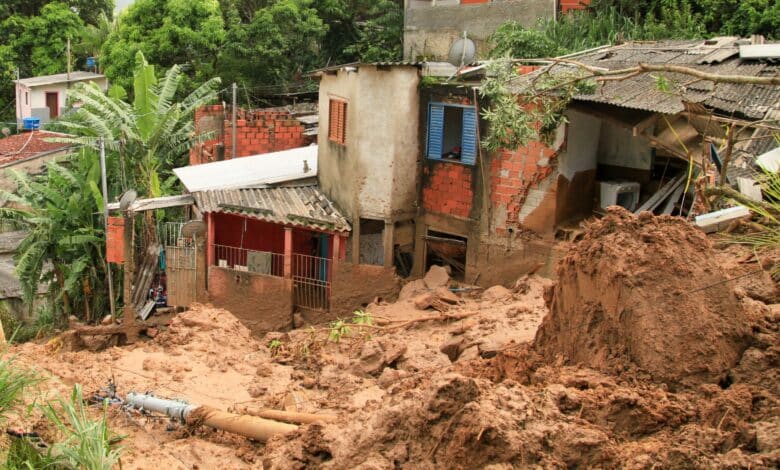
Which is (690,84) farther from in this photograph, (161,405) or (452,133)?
(161,405)

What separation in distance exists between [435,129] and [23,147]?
18.1 meters

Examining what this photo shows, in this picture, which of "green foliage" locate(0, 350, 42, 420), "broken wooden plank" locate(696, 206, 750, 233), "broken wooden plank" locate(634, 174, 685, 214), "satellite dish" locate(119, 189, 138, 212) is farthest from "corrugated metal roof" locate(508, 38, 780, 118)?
"satellite dish" locate(119, 189, 138, 212)

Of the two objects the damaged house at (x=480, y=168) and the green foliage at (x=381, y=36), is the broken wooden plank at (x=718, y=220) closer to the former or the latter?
the damaged house at (x=480, y=168)

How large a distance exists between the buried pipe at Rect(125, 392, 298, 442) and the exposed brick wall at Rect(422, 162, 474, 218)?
7.67 meters

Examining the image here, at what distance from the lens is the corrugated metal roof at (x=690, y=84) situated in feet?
40.3

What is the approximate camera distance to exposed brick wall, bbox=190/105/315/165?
71.9 feet

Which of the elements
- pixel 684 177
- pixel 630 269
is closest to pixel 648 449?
pixel 630 269

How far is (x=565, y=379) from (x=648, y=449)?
3.66 feet

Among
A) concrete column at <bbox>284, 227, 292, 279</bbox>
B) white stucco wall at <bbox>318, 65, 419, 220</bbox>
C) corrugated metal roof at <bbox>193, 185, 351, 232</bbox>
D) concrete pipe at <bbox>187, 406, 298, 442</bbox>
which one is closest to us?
concrete pipe at <bbox>187, 406, 298, 442</bbox>

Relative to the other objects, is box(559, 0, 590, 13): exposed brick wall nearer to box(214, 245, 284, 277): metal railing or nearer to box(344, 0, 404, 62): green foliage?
box(344, 0, 404, 62): green foliage

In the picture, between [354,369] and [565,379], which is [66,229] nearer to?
[354,369]

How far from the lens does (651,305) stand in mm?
6289

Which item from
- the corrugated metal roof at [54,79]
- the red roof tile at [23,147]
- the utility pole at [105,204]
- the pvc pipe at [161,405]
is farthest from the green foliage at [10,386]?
the corrugated metal roof at [54,79]

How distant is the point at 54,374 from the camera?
35.6ft
